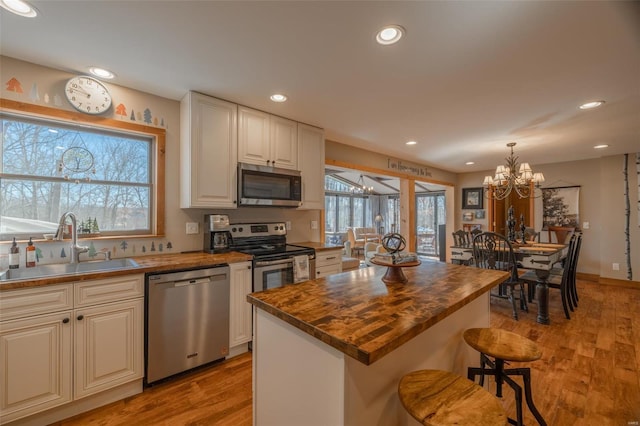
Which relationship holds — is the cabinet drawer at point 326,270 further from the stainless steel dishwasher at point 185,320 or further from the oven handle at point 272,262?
the stainless steel dishwasher at point 185,320

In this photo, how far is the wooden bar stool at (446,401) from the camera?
0.95m

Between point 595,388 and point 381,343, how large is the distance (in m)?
2.41

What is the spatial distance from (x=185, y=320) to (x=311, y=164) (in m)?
2.15

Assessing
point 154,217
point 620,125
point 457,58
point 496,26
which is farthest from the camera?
point 620,125

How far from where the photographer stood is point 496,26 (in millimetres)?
1642

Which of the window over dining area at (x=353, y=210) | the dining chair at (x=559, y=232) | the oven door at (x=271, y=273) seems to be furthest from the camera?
the window over dining area at (x=353, y=210)

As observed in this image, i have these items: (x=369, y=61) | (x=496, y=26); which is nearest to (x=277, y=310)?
(x=369, y=61)

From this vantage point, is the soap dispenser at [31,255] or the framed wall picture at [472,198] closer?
the soap dispenser at [31,255]

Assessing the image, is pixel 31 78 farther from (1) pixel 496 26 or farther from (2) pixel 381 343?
(1) pixel 496 26

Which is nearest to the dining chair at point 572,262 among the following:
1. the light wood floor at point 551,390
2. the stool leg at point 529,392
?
the light wood floor at point 551,390

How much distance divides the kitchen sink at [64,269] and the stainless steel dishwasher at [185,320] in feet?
1.01

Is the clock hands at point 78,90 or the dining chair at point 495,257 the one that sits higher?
the clock hands at point 78,90

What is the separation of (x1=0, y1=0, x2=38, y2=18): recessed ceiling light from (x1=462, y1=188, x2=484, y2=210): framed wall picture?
7702mm

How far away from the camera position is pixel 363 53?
1916 millimetres
